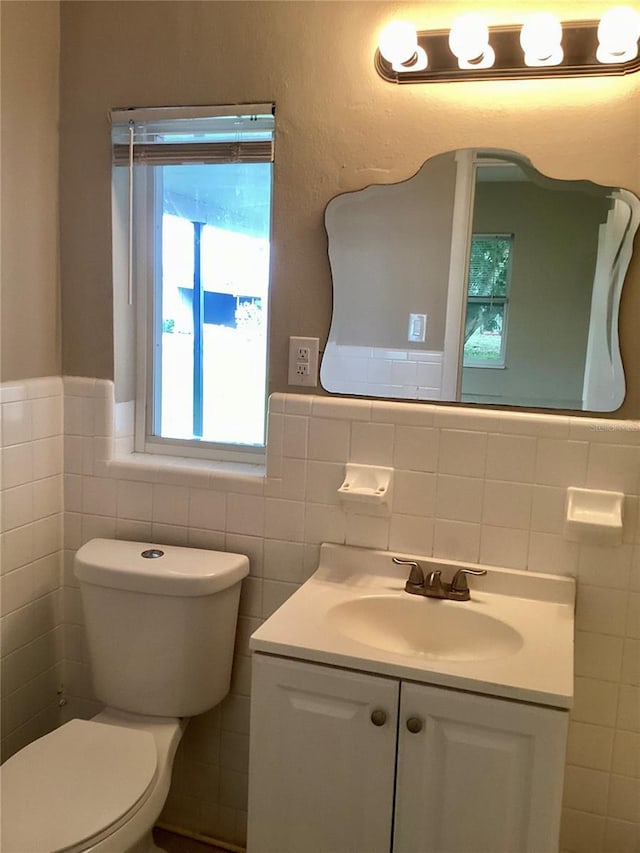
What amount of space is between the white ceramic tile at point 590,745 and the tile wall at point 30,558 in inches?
56.8

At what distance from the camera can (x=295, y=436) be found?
6.09 ft

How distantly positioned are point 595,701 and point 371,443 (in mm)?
818

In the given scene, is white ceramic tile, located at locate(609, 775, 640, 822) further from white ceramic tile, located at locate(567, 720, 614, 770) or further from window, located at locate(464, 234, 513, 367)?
window, located at locate(464, 234, 513, 367)

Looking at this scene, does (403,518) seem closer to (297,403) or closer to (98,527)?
(297,403)

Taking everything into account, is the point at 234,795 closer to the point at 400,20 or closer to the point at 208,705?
the point at 208,705

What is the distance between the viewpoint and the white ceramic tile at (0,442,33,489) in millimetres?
1846

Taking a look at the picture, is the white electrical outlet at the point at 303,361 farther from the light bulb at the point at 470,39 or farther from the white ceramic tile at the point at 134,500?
the light bulb at the point at 470,39

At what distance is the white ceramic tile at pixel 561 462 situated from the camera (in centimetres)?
165

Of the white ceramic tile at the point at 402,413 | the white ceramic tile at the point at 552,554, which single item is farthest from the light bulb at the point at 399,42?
the white ceramic tile at the point at 552,554

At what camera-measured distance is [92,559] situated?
184cm

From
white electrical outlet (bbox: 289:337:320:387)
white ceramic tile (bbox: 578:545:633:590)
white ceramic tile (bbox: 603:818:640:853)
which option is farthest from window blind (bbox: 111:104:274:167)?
white ceramic tile (bbox: 603:818:640:853)

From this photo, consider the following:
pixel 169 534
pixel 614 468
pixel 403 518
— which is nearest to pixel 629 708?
pixel 614 468

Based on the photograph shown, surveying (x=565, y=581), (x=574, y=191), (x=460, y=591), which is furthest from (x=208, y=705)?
(x=574, y=191)

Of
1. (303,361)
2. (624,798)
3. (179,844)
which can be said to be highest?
(303,361)
